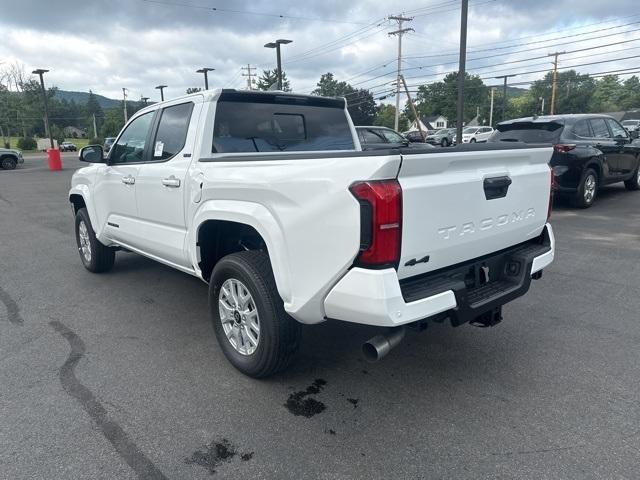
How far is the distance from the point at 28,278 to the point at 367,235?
5.04m

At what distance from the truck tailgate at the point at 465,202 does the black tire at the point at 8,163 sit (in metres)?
29.7

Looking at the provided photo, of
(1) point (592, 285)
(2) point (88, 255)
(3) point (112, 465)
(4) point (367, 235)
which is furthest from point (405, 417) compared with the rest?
(2) point (88, 255)

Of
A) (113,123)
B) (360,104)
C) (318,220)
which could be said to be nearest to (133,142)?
(318,220)

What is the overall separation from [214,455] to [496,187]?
2203mm

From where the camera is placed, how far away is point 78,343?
12.5ft

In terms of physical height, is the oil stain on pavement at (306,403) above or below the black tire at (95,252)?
below

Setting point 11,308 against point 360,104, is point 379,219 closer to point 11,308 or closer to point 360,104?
point 11,308

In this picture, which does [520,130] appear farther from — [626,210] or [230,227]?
[230,227]

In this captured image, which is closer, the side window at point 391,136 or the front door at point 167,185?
the front door at point 167,185

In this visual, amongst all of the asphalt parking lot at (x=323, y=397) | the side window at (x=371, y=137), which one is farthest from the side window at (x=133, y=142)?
the side window at (x=371, y=137)

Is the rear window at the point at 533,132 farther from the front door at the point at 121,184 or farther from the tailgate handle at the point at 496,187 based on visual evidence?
the front door at the point at 121,184

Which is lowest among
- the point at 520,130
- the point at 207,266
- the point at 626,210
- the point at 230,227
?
the point at 626,210

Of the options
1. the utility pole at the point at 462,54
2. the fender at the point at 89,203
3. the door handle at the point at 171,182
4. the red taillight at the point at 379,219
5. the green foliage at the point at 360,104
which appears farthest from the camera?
the green foliage at the point at 360,104

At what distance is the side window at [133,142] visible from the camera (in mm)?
4516
